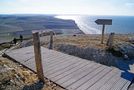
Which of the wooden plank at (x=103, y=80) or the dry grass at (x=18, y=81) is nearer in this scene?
the dry grass at (x=18, y=81)

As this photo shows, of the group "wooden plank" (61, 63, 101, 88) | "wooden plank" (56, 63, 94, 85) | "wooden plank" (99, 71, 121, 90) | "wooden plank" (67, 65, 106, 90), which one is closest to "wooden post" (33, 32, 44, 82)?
"wooden plank" (56, 63, 94, 85)

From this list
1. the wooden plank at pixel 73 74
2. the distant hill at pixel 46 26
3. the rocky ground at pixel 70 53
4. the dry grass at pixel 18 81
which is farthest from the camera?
the distant hill at pixel 46 26

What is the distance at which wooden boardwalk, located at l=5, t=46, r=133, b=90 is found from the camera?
5875 millimetres

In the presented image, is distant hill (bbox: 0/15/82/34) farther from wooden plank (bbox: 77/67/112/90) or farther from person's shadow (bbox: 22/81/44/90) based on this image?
person's shadow (bbox: 22/81/44/90)

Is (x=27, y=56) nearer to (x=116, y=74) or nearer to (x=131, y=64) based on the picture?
(x=116, y=74)

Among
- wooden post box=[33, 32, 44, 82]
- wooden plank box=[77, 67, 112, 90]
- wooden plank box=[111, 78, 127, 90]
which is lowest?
wooden plank box=[111, 78, 127, 90]

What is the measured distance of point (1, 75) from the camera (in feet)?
19.3

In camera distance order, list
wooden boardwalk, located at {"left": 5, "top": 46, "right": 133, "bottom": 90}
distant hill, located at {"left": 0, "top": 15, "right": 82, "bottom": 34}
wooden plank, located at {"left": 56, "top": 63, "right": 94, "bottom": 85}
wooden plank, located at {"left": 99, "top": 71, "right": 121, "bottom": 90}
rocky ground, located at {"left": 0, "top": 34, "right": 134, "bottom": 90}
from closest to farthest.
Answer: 1. rocky ground, located at {"left": 0, "top": 34, "right": 134, "bottom": 90}
2. wooden plank, located at {"left": 99, "top": 71, "right": 121, "bottom": 90}
3. wooden boardwalk, located at {"left": 5, "top": 46, "right": 133, "bottom": 90}
4. wooden plank, located at {"left": 56, "top": 63, "right": 94, "bottom": 85}
5. distant hill, located at {"left": 0, "top": 15, "right": 82, "bottom": 34}

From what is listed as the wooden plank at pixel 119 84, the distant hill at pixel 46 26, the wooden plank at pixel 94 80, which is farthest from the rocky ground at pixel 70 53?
the distant hill at pixel 46 26

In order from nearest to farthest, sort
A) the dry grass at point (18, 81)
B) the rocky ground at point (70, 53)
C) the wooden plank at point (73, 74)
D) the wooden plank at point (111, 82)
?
the dry grass at point (18, 81)
the rocky ground at point (70, 53)
the wooden plank at point (111, 82)
the wooden plank at point (73, 74)

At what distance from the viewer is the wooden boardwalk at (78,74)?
5875 mm

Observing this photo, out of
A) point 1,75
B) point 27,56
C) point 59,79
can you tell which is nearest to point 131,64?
point 59,79

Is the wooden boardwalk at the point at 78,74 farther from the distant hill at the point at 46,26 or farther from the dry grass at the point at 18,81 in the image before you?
the distant hill at the point at 46,26

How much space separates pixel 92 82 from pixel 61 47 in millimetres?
5521
